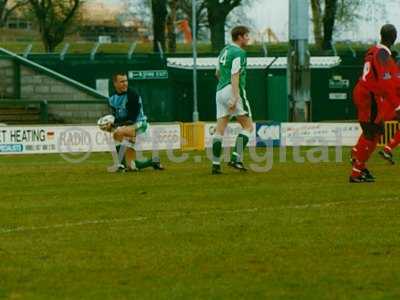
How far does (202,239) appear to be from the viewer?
11.4 metres

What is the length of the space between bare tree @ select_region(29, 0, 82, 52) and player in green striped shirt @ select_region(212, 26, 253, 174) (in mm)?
45880

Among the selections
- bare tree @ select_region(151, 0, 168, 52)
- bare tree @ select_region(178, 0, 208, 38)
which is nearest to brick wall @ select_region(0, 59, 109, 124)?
bare tree @ select_region(151, 0, 168, 52)

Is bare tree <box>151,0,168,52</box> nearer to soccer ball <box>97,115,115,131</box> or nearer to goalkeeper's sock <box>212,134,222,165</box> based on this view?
soccer ball <box>97,115,115,131</box>

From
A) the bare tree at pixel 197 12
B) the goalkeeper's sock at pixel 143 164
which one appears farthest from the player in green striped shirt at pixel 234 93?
the bare tree at pixel 197 12

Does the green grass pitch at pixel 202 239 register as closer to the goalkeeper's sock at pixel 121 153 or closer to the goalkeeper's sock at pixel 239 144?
the goalkeeper's sock at pixel 239 144

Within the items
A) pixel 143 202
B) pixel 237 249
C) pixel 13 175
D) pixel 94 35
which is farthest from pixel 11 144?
pixel 94 35

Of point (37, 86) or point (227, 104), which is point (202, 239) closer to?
point (227, 104)

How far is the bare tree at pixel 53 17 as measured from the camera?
66000 millimetres

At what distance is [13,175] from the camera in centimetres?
2061

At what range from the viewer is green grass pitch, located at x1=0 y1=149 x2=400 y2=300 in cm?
909

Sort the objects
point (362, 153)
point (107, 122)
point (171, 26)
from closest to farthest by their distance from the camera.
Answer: point (362, 153) < point (107, 122) < point (171, 26)

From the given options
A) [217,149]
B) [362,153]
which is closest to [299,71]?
[217,149]

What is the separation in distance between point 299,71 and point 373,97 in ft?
63.6

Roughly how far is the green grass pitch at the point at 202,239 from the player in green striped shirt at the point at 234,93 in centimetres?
93
